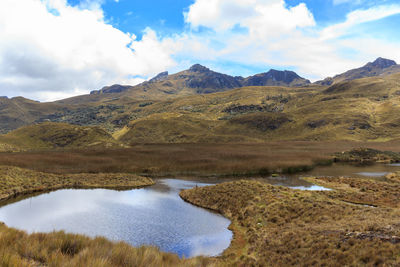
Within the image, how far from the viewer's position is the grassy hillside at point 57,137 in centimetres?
13338

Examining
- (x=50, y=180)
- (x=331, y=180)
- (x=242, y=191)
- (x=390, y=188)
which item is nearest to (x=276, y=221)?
(x=242, y=191)

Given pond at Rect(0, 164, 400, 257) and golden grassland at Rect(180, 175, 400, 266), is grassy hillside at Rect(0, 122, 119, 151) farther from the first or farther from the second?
golden grassland at Rect(180, 175, 400, 266)

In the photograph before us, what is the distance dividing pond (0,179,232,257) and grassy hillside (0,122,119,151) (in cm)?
9875

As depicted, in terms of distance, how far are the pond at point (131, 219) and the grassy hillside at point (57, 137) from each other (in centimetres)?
9875

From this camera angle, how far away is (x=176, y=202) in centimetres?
3806

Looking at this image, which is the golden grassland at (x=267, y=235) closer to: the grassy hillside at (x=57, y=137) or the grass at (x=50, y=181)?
the grass at (x=50, y=181)

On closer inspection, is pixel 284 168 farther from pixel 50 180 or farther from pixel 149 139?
pixel 149 139

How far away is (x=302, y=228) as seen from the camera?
20.7m

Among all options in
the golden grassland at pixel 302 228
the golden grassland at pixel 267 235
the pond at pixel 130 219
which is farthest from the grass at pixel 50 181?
the golden grassland at pixel 302 228

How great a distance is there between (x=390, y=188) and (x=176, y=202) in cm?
3466

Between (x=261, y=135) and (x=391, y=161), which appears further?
(x=261, y=135)

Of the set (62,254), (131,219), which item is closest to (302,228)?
(62,254)

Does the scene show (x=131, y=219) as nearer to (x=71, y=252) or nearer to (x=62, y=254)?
(x=71, y=252)

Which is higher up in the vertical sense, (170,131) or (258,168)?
(170,131)
